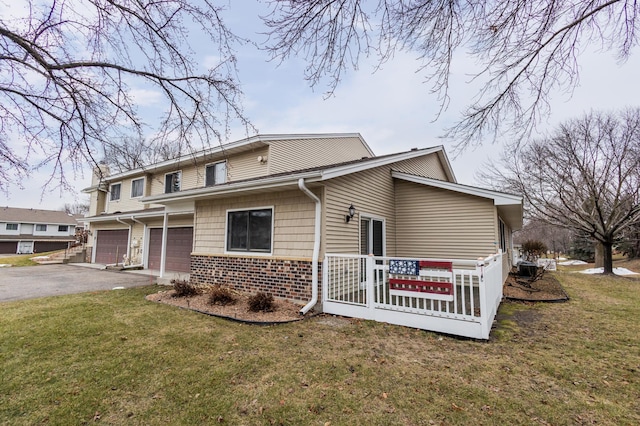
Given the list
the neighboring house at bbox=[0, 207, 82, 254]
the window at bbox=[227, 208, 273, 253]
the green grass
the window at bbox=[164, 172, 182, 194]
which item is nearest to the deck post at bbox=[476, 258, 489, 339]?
the green grass

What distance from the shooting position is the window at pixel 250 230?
24.1 feet

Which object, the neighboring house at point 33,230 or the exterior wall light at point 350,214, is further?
the neighboring house at point 33,230

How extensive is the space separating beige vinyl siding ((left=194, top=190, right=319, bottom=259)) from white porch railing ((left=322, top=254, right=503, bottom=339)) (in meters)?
0.79

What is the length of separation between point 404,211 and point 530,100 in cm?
547

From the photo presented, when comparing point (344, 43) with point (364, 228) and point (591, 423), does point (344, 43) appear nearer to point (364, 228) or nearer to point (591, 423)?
point (591, 423)

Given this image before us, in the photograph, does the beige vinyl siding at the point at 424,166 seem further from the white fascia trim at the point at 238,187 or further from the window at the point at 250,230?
the window at the point at 250,230

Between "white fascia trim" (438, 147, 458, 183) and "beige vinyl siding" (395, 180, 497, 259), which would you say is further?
"white fascia trim" (438, 147, 458, 183)

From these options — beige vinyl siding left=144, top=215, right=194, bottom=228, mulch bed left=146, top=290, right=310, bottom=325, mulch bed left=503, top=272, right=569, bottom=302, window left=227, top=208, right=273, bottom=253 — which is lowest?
mulch bed left=146, top=290, right=310, bottom=325

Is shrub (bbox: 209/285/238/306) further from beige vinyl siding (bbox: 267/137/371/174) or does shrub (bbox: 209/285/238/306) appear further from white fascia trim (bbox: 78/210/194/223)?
white fascia trim (bbox: 78/210/194/223)

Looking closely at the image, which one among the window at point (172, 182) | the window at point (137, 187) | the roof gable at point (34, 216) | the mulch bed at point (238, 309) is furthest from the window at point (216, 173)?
the roof gable at point (34, 216)

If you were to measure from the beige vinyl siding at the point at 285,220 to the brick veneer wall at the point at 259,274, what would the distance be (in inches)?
9.0

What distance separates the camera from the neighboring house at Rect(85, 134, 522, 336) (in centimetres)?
657

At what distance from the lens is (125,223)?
52.1 ft

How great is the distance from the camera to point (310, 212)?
6.61m
